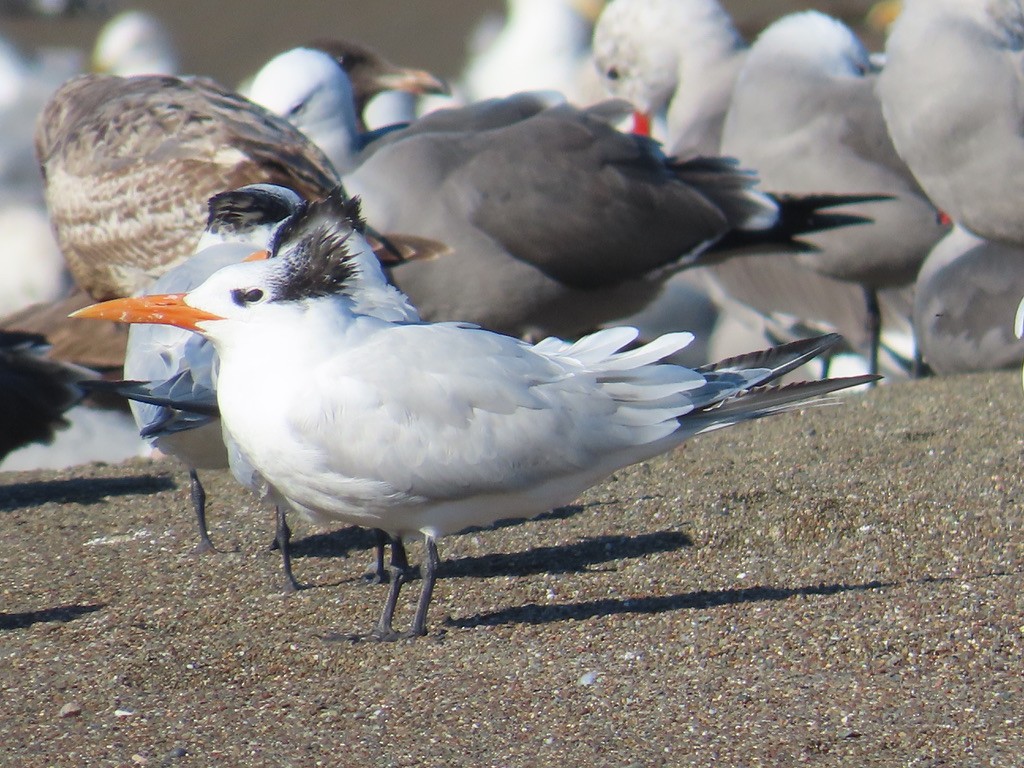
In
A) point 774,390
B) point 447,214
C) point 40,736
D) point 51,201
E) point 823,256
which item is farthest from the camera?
point 823,256

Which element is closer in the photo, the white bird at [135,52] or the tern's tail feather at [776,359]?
the tern's tail feather at [776,359]

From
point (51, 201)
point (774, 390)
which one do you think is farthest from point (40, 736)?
point (51, 201)

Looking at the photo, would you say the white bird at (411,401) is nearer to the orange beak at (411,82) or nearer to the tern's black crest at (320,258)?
the tern's black crest at (320,258)

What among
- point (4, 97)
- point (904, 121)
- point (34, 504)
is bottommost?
point (4, 97)

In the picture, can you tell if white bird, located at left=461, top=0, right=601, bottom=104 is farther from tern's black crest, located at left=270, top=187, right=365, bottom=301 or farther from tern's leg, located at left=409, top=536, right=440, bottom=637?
tern's leg, located at left=409, top=536, right=440, bottom=637

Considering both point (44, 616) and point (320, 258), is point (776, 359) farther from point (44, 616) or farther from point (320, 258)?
point (44, 616)

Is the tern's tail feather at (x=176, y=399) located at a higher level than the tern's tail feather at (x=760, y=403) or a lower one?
lower

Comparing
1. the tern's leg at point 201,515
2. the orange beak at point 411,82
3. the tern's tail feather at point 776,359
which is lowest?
the orange beak at point 411,82

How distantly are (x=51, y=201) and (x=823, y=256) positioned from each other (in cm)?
342

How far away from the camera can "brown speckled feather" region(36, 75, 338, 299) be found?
5.75 m

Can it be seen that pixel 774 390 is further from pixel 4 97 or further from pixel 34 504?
pixel 4 97

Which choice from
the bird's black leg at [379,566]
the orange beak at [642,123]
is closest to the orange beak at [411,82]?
the orange beak at [642,123]

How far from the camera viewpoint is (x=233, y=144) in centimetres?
577

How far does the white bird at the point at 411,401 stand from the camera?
3.47m
